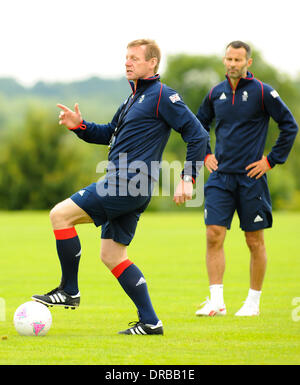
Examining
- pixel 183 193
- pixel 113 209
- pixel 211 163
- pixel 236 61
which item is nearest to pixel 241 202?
pixel 211 163

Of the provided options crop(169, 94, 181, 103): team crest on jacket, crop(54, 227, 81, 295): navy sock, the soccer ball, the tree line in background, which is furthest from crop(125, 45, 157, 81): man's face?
the tree line in background

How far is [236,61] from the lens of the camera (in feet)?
27.4

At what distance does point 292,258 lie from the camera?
17047 millimetres

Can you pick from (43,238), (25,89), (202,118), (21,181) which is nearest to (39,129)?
(21,181)

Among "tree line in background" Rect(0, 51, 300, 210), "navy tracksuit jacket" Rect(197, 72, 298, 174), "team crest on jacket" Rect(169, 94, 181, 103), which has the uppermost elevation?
"team crest on jacket" Rect(169, 94, 181, 103)

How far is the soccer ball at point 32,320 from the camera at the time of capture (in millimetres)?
6613

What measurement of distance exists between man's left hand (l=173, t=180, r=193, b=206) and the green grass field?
4.10ft

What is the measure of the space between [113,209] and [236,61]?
2.75 metres

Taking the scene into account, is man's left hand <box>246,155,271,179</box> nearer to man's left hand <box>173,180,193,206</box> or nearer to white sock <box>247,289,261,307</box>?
white sock <box>247,289,261,307</box>

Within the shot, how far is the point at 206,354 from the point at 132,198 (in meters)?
1.62

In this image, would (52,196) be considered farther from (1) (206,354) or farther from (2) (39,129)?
(1) (206,354)

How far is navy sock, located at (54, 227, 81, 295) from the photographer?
6.69 metres

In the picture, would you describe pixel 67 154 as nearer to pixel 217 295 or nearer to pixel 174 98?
pixel 217 295

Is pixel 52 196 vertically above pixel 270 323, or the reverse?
pixel 270 323
